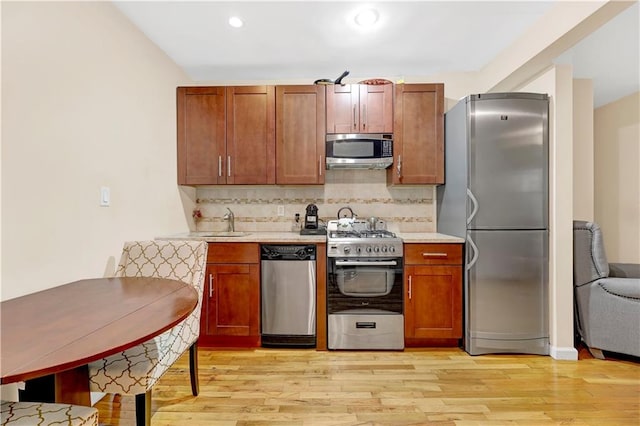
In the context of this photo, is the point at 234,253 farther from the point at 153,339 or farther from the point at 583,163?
the point at 583,163

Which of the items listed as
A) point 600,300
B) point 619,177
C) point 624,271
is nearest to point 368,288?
point 600,300

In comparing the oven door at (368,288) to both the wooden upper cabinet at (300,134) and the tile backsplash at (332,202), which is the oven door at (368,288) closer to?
the tile backsplash at (332,202)

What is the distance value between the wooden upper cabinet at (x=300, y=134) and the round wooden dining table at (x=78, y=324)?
1644 mm

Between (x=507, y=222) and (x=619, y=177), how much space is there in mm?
2381

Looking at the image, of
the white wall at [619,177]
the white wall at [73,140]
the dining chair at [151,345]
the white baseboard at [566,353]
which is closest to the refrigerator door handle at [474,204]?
the white baseboard at [566,353]

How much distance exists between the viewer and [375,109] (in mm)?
2984

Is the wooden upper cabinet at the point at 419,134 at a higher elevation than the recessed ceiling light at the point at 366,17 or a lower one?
lower

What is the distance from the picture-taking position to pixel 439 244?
8.70ft

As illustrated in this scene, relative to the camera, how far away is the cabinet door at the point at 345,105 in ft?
9.77

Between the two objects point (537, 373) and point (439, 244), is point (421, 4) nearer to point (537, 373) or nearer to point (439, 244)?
point (439, 244)

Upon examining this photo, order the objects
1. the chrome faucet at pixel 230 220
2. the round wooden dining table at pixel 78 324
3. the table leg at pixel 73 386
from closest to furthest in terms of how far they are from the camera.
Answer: the round wooden dining table at pixel 78 324 < the table leg at pixel 73 386 < the chrome faucet at pixel 230 220

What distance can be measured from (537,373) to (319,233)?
1961mm

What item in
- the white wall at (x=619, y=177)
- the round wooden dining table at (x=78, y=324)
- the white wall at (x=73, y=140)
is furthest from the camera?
the white wall at (x=619, y=177)

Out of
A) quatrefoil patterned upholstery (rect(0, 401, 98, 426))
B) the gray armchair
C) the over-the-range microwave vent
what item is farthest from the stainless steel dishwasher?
the gray armchair
